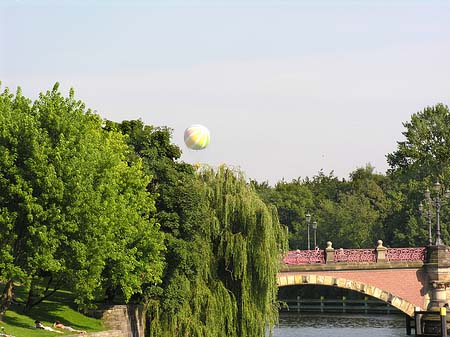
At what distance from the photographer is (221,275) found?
50.4 m

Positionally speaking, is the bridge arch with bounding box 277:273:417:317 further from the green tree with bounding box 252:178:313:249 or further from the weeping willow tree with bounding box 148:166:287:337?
the green tree with bounding box 252:178:313:249

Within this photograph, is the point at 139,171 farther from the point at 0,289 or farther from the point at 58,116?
the point at 0,289

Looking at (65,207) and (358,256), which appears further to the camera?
(358,256)

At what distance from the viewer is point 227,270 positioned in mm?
Result: 50062

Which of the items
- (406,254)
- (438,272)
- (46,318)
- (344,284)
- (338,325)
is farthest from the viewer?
(338,325)

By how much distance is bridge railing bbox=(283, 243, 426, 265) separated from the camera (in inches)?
2486

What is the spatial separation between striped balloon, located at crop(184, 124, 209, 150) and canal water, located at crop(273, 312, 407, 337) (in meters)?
19.4

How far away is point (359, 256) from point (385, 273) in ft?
6.24

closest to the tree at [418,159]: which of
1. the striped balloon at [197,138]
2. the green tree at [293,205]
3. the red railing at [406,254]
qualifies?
the green tree at [293,205]

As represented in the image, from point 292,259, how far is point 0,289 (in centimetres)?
1872

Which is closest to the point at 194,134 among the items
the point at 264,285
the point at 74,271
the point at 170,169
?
the point at 170,169

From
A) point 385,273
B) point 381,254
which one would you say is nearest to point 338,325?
point 385,273

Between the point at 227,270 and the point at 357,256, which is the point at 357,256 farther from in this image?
the point at 227,270

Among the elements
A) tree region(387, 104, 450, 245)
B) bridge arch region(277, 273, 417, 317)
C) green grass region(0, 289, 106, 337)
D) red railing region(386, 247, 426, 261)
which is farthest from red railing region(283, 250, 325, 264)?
tree region(387, 104, 450, 245)
